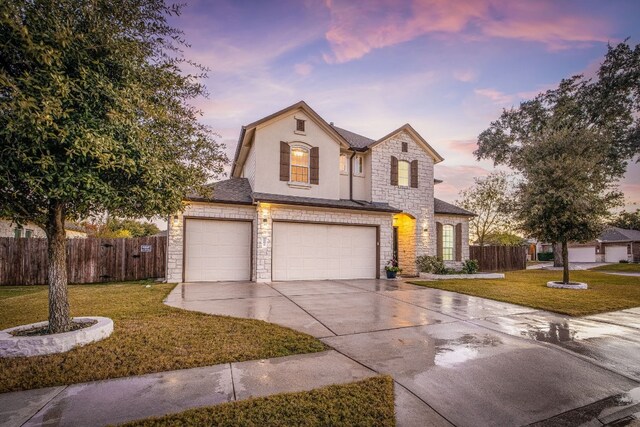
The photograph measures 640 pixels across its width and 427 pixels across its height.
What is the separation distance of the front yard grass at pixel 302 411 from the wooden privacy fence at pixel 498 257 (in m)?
18.4

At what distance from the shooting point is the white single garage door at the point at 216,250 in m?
11.6

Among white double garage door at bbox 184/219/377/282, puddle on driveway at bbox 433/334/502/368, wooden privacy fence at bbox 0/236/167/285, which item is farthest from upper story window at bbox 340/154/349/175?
puddle on driveway at bbox 433/334/502/368

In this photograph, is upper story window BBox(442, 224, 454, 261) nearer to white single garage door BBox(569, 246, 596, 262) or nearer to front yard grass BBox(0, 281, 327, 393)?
front yard grass BBox(0, 281, 327, 393)

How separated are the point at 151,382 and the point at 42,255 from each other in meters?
12.4

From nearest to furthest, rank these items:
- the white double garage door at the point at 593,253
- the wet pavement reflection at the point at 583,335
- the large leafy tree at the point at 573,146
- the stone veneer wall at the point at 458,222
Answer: the wet pavement reflection at the point at 583,335 < the large leafy tree at the point at 573,146 < the stone veneer wall at the point at 458,222 < the white double garage door at the point at 593,253

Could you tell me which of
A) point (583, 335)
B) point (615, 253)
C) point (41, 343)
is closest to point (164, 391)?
point (41, 343)

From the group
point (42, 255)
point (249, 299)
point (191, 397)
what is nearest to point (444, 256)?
point (249, 299)

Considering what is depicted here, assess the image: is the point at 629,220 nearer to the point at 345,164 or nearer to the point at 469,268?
the point at 469,268

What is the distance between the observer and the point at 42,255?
11695 mm

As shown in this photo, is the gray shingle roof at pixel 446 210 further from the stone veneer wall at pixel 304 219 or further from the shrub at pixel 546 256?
the shrub at pixel 546 256

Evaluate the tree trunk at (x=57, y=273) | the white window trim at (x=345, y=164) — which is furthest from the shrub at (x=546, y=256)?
the tree trunk at (x=57, y=273)

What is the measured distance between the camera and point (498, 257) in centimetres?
2005

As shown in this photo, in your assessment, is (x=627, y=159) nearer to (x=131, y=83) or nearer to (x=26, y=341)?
(x=131, y=83)

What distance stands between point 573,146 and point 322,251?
35.9ft
